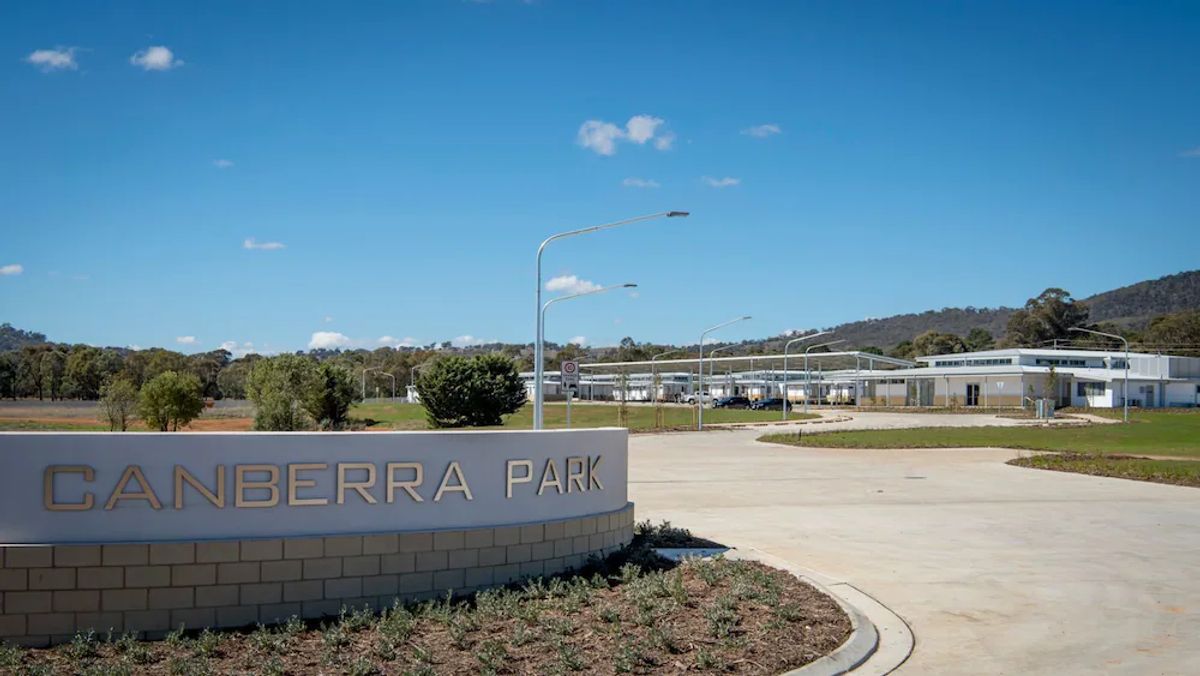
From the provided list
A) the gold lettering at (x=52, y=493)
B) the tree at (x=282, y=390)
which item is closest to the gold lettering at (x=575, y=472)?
the gold lettering at (x=52, y=493)

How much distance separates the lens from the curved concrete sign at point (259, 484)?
8.48 metres

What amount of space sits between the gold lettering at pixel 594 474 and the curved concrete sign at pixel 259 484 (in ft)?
2.77

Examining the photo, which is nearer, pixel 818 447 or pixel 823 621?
pixel 823 621

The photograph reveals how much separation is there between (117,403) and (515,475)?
3979 cm

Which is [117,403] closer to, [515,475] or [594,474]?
[594,474]

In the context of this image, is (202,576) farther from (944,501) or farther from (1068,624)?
(944,501)

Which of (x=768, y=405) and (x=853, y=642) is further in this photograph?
(x=768, y=405)

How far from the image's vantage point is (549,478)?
11164 mm

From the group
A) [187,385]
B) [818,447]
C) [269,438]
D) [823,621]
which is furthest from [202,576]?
[187,385]

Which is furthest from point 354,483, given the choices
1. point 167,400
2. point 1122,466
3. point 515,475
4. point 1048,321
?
point 1048,321

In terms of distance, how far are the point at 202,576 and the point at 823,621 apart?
18.8ft

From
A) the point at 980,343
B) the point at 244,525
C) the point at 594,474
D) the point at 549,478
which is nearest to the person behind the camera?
the point at 244,525

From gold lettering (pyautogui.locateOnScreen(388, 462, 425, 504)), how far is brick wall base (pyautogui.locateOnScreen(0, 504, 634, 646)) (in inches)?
15.0

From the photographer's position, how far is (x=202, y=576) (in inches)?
344
